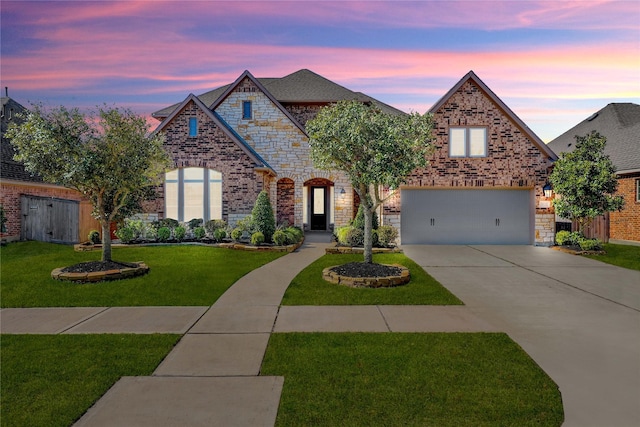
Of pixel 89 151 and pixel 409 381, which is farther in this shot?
pixel 89 151

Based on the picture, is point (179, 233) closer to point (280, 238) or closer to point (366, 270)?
point (280, 238)

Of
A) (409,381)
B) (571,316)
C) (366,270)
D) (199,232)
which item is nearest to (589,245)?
(571,316)

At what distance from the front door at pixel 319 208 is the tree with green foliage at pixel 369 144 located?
13.1 m

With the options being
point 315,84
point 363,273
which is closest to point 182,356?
point 363,273

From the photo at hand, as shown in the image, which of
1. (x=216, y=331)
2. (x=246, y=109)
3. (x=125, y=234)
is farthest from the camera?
(x=246, y=109)

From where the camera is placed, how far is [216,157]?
1822cm

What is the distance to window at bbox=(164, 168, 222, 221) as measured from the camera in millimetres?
18328

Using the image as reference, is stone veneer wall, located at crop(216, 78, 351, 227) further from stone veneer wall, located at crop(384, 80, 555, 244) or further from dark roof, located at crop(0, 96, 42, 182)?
dark roof, located at crop(0, 96, 42, 182)

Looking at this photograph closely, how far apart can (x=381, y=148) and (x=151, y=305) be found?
21.2 ft

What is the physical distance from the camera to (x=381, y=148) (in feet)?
33.1

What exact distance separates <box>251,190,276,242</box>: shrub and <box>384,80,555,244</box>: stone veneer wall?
261 inches

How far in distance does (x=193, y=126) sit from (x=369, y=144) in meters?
11.0

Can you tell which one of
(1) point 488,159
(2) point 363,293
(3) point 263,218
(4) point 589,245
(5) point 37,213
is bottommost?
(2) point 363,293

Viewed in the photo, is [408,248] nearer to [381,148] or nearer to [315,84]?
[381,148]
